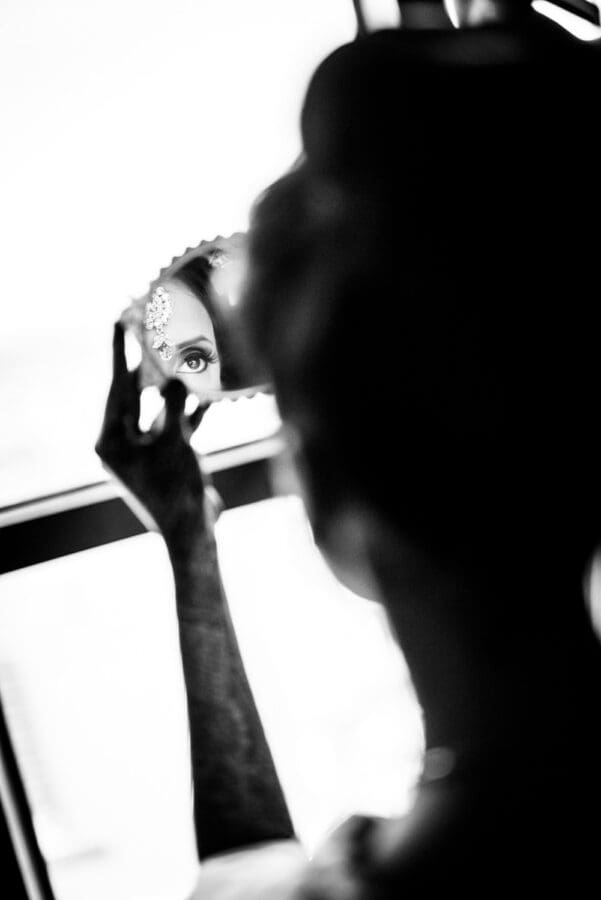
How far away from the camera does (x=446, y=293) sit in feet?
2.12

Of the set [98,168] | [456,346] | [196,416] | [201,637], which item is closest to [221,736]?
[201,637]

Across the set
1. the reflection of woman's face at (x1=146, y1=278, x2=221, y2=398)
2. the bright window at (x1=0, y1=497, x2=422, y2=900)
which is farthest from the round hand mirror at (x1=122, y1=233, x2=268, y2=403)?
the bright window at (x1=0, y1=497, x2=422, y2=900)

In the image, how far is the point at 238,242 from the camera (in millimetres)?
679

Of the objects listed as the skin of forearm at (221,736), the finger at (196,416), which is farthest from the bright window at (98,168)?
the skin of forearm at (221,736)

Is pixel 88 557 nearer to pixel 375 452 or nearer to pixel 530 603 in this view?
pixel 375 452

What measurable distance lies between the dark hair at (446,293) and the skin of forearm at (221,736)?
0.52ft

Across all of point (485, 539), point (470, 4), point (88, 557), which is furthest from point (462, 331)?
point (88, 557)

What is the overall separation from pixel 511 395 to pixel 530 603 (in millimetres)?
185

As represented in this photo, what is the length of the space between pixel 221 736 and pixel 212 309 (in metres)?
0.37

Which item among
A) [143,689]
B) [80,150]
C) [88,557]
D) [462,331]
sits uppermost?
[80,150]

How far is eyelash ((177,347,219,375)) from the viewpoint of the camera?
2.11ft

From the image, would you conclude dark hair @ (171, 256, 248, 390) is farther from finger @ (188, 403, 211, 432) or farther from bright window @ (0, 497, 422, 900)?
bright window @ (0, 497, 422, 900)

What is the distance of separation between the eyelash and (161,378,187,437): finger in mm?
14

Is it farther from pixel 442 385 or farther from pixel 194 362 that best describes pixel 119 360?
pixel 442 385
